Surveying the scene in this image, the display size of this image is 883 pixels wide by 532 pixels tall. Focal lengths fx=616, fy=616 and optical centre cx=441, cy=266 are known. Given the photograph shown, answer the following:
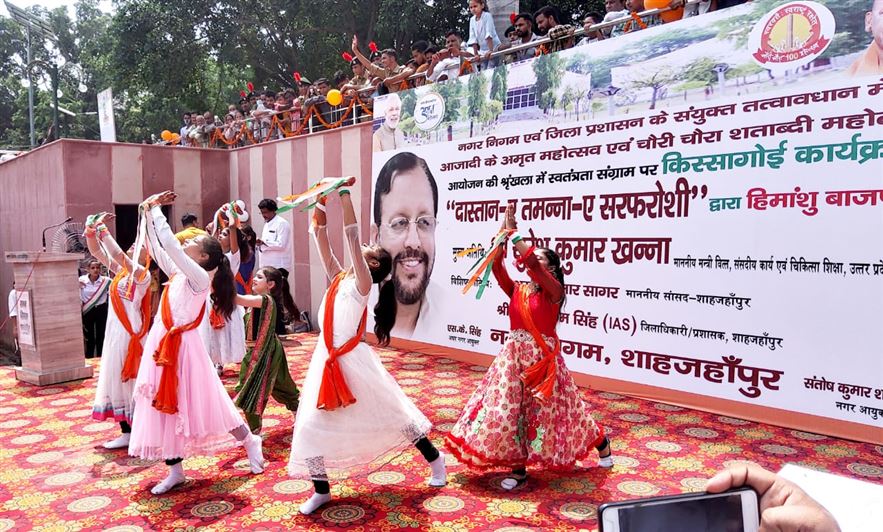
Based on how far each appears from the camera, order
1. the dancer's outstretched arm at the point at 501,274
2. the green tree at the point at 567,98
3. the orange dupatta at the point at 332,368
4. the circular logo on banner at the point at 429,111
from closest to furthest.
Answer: the orange dupatta at the point at 332,368
the dancer's outstretched arm at the point at 501,274
the green tree at the point at 567,98
the circular logo on banner at the point at 429,111

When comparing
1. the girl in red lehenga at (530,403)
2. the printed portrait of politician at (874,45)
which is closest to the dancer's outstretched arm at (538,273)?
the girl in red lehenga at (530,403)

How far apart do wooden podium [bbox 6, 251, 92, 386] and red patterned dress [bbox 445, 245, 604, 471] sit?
13.5 feet

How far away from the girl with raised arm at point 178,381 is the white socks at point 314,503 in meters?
0.66

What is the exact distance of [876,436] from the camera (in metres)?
3.68

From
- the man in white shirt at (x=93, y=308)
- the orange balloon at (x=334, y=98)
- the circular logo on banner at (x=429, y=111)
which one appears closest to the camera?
the circular logo on banner at (x=429, y=111)

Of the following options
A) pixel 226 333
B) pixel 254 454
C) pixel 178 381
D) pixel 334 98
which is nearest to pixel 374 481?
pixel 254 454

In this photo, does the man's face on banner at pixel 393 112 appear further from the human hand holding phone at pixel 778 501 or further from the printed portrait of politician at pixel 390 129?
the human hand holding phone at pixel 778 501

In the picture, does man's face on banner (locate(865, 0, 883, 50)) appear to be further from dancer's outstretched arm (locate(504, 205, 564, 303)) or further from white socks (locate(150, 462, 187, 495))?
white socks (locate(150, 462, 187, 495))

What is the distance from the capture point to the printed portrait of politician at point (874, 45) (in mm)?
3670

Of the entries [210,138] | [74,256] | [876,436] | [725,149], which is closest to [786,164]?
[725,149]

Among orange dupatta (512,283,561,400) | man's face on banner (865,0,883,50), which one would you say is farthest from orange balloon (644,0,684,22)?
orange dupatta (512,283,561,400)

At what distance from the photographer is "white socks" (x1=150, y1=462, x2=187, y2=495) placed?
3.07 meters

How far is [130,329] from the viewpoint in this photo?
12.4 ft

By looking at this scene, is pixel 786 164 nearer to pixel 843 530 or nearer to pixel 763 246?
pixel 763 246
